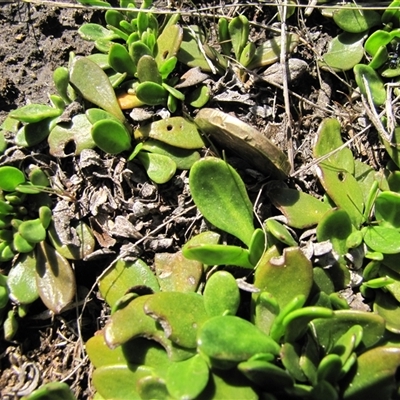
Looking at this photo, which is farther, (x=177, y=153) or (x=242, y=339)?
(x=177, y=153)

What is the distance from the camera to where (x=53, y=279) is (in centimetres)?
173

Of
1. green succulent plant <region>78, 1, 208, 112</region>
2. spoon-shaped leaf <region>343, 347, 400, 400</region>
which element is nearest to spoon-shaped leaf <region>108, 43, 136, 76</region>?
green succulent plant <region>78, 1, 208, 112</region>

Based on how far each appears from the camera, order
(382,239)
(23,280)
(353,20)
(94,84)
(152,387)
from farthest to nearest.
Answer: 1. (353,20)
2. (94,84)
3. (23,280)
4. (382,239)
5. (152,387)

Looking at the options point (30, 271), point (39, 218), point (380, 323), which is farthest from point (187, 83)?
point (380, 323)

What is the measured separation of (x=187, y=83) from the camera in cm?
190

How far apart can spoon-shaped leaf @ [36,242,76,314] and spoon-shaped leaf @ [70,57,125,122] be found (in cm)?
58

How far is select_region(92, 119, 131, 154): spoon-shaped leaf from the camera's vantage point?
169 centimetres

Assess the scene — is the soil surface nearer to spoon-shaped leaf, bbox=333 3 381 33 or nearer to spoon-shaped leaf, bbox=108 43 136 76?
spoon-shaped leaf, bbox=333 3 381 33

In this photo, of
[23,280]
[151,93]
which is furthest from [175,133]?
[23,280]

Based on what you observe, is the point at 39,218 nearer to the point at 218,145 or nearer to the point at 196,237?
the point at 196,237

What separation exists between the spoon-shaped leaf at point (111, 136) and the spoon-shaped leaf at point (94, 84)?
120 mm

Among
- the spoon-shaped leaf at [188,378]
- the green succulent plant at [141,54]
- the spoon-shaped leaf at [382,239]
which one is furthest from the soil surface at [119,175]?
the spoon-shaped leaf at [188,378]

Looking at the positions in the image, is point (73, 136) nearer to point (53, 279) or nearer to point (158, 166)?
point (158, 166)

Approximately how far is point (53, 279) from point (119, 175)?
0.46 meters
